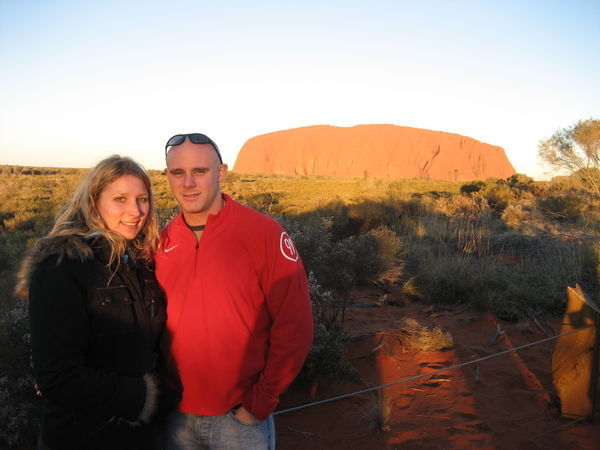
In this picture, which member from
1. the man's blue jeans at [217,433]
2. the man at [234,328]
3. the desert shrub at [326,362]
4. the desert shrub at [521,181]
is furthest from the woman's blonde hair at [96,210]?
the desert shrub at [521,181]

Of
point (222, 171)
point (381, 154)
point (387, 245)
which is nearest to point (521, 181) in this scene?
point (387, 245)

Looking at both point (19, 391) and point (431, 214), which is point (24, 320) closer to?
point (19, 391)

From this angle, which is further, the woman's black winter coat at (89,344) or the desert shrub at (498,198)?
the desert shrub at (498,198)

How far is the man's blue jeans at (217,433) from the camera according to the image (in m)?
1.72

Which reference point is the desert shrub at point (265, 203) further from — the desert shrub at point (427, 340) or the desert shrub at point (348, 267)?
the desert shrub at point (427, 340)

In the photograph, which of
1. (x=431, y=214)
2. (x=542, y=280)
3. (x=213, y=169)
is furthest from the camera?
(x=431, y=214)

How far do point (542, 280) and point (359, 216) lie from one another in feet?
21.7

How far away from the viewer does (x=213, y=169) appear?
1945mm

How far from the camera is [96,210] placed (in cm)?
170

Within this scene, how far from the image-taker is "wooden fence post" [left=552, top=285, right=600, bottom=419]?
3.18 meters

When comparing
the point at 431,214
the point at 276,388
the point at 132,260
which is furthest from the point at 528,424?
the point at 431,214

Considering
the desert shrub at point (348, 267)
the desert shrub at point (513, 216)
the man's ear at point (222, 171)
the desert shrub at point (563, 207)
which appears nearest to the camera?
the man's ear at point (222, 171)

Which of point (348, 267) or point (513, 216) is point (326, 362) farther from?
point (513, 216)

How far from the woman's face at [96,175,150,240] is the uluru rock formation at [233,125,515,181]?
7318 cm
